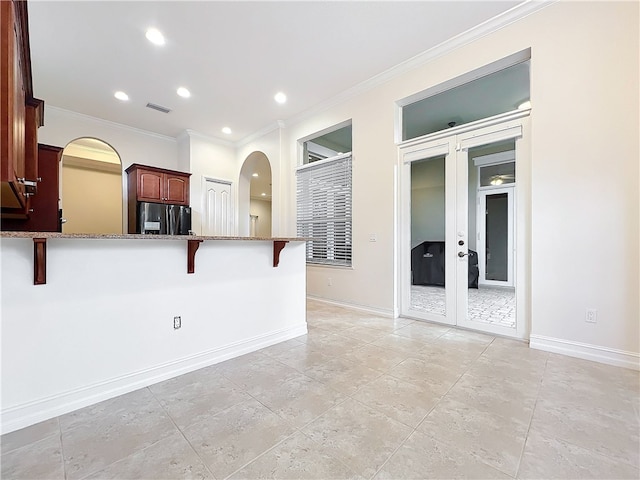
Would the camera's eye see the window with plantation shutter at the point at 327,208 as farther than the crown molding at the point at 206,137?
No

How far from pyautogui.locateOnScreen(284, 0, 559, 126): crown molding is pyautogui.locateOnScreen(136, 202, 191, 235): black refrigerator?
326 centimetres

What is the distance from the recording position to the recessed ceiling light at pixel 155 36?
122 inches

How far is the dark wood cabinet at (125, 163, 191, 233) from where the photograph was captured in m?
5.23

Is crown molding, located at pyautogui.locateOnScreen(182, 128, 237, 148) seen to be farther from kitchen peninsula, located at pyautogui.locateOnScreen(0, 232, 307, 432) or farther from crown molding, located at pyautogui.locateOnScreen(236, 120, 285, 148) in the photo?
kitchen peninsula, located at pyautogui.locateOnScreen(0, 232, 307, 432)

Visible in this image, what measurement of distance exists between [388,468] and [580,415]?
1.27 m

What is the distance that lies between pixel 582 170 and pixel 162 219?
5928mm

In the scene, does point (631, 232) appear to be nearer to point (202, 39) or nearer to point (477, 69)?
point (477, 69)

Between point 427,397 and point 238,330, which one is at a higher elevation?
point 238,330

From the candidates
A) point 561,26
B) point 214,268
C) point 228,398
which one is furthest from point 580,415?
point 561,26

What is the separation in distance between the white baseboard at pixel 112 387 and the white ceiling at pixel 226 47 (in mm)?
3228

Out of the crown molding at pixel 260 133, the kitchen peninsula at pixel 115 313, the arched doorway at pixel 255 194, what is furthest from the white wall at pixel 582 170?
the arched doorway at pixel 255 194

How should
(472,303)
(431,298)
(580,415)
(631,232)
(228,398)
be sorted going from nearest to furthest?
(580,415) → (228,398) → (631,232) → (472,303) → (431,298)

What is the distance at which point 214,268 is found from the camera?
2.45 metres

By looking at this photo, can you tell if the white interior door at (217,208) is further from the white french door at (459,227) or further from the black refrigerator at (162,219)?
the white french door at (459,227)
